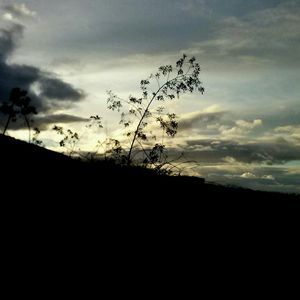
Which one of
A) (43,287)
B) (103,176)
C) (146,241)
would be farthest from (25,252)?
(103,176)

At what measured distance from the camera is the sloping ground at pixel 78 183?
3.56 meters

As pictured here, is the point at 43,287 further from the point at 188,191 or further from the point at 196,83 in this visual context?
the point at 196,83

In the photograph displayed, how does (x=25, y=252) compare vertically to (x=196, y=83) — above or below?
below

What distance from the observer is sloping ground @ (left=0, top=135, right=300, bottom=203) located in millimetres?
3561

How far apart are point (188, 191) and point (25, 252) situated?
2.30 metres

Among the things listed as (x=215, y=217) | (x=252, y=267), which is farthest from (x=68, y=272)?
(x=215, y=217)

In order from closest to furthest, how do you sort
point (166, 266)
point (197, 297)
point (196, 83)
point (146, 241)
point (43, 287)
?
point (43, 287) < point (197, 297) < point (166, 266) < point (146, 241) < point (196, 83)

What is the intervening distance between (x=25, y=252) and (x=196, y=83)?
36.4 ft

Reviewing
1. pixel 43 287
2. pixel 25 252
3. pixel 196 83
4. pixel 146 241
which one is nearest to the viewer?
pixel 43 287

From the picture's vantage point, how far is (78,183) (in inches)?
157

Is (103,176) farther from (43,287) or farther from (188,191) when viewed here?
(43,287)

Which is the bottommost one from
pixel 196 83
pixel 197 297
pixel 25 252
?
pixel 197 297

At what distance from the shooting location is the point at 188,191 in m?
4.76

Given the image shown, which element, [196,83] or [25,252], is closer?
[25,252]
